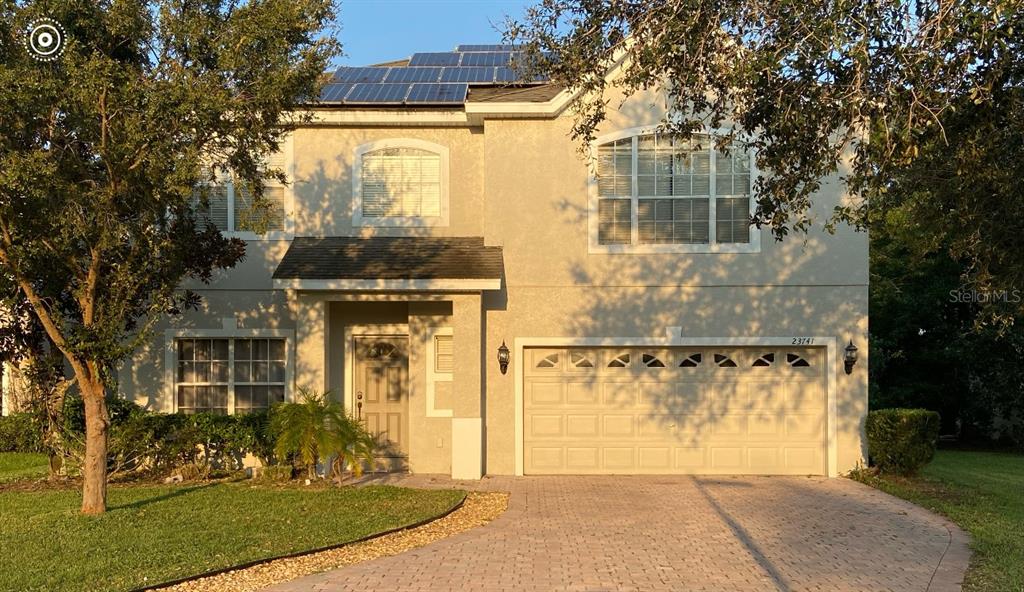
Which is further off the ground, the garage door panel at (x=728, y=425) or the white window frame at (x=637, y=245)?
the white window frame at (x=637, y=245)

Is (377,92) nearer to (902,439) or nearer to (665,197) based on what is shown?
(665,197)

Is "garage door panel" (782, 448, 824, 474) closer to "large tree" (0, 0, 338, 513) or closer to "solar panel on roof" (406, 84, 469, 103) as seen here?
"solar panel on roof" (406, 84, 469, 103)

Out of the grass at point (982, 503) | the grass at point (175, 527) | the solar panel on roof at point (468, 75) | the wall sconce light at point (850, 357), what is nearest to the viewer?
the grass at point (175, 527)

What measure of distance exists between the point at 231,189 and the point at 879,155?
1068 cm

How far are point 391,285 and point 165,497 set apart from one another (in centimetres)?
421

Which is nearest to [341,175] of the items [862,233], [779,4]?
[862,233]

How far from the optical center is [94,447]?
10125 mm

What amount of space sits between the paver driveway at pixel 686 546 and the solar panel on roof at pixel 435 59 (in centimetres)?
897

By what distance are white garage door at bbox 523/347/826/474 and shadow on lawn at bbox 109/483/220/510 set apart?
484cm

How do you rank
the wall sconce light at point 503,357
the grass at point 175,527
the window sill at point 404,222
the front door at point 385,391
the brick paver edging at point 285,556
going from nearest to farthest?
the brick paver edging at point 285,556
the grass at point 175,527
the wall sconce light at point 503,357
the window sill at point 404,222
the front door at point 385,391

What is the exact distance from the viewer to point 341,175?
48.4 ft

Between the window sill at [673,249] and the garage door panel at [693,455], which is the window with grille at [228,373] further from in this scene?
the garage door panel at [693,455]

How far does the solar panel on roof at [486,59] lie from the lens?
17.7 metres

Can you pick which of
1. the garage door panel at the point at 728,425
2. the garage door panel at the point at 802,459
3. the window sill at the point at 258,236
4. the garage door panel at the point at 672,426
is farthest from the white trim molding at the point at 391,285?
the garage door panel at the point at 802,459
